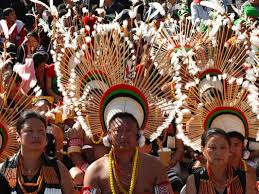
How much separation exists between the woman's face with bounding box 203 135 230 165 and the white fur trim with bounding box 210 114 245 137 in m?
0.45

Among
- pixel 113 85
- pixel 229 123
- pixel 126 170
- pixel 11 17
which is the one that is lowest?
pixel 126 170

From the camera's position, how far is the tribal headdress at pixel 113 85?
577 centimetres

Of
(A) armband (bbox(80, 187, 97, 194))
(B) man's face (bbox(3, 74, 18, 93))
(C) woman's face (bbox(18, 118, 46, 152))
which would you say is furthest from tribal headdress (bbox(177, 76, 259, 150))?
(B) man's face (bbox(3, 74, 18, 93))

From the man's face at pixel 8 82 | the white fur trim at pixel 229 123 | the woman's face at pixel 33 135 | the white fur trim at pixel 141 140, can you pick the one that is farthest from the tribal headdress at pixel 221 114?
the man's face at pixel 8 82

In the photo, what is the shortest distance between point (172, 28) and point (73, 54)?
1.60m

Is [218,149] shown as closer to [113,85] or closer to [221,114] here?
[221,114]

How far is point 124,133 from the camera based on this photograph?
5477 millimetres

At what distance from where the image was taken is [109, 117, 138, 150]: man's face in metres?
5.48

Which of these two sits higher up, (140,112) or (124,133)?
(140,112)

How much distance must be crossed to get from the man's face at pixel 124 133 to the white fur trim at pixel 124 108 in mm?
77

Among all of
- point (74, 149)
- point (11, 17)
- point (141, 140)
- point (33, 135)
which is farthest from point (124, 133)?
point (11, 17)

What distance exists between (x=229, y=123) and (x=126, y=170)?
3.33 feet

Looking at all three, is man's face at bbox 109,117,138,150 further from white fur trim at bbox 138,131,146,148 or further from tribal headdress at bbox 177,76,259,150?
tribal headdress at bbox 177,76,259,150

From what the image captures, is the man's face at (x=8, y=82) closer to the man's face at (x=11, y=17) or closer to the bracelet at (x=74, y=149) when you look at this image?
the bracelet at (x=74, y=149)
